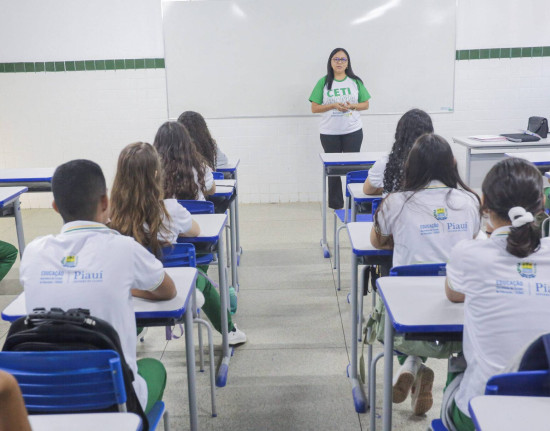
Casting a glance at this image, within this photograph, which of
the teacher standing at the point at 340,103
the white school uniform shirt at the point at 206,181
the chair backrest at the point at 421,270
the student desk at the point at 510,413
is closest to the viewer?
the student desk at the point at 510,413

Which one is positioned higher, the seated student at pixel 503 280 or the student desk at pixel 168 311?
the seated student at pixel 503 280

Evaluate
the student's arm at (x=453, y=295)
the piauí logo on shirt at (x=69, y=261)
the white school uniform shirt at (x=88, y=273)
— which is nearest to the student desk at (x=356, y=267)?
the student's arm at (x=453, y=295)

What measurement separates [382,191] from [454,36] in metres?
3.45

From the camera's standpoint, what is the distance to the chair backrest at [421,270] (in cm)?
220

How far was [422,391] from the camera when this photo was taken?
2518 mm

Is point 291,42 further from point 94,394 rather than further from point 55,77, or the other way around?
point 94,394

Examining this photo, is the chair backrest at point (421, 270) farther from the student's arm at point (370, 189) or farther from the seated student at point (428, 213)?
the student's arm at point (370, 189)

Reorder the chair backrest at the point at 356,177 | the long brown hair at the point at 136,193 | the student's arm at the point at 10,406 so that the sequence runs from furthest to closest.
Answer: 1. the chair backrest at the point at 356,177
2. the long brown hair at the point at 136,193
3. the student's arm at the point at 10,406

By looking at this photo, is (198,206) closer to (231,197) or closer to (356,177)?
(231,197)

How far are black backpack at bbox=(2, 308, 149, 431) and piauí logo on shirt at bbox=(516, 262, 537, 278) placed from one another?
110 cm

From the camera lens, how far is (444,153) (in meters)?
2.41

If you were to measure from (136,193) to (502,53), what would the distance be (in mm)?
5150

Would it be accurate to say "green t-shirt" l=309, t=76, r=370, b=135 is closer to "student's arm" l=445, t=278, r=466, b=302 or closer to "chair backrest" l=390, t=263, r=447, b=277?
"chair backrest" l=390, t=263, r=447, b=277

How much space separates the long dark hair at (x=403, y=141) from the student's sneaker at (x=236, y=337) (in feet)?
3.90
